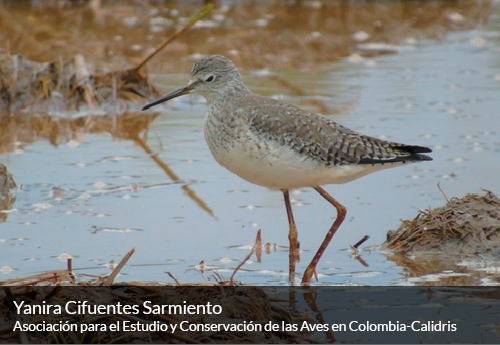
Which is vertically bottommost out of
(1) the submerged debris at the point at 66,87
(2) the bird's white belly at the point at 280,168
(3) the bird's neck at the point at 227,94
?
(1) the submerged debris at the point at 66,87

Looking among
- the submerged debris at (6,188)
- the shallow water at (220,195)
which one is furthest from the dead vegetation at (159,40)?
the submerged debris at (6,188)

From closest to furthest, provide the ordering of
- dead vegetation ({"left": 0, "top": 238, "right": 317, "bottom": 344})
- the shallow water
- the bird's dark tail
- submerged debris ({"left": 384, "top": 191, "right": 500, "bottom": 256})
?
dead vegetation ({"left": 0, "top": 238, "right": 317, "bottom": 344})
the bird's dark tail
the shallow water
submerged debris ({"left": 384, "top": 191, "right": 500, "bottom": 256})

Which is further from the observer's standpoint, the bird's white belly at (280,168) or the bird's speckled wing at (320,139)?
the bird's speckled wing at (320,139)

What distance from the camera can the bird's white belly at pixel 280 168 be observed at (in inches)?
261

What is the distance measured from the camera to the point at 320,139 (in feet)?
22.4

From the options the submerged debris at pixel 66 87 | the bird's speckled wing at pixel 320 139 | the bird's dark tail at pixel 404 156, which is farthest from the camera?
the submerged debris at pixel 66 87

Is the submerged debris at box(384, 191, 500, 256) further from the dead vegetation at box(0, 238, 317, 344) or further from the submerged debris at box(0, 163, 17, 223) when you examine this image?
the submerged debris at box(0, 163, 17, 223)

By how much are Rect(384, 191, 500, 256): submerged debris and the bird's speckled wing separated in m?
0.66

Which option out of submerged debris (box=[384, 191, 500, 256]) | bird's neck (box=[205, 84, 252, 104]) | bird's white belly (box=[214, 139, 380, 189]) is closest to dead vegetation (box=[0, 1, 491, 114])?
bird's neck (box=[205, 84, 252, 104])

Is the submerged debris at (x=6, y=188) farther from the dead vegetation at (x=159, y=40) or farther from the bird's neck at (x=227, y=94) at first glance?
the dead vegetation at (x=159, y=40)

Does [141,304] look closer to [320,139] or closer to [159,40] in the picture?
[320,139]

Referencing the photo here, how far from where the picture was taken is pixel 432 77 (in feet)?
43.3

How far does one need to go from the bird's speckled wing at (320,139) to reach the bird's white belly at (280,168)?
0.05 metres

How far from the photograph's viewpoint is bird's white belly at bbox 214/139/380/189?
662cm
